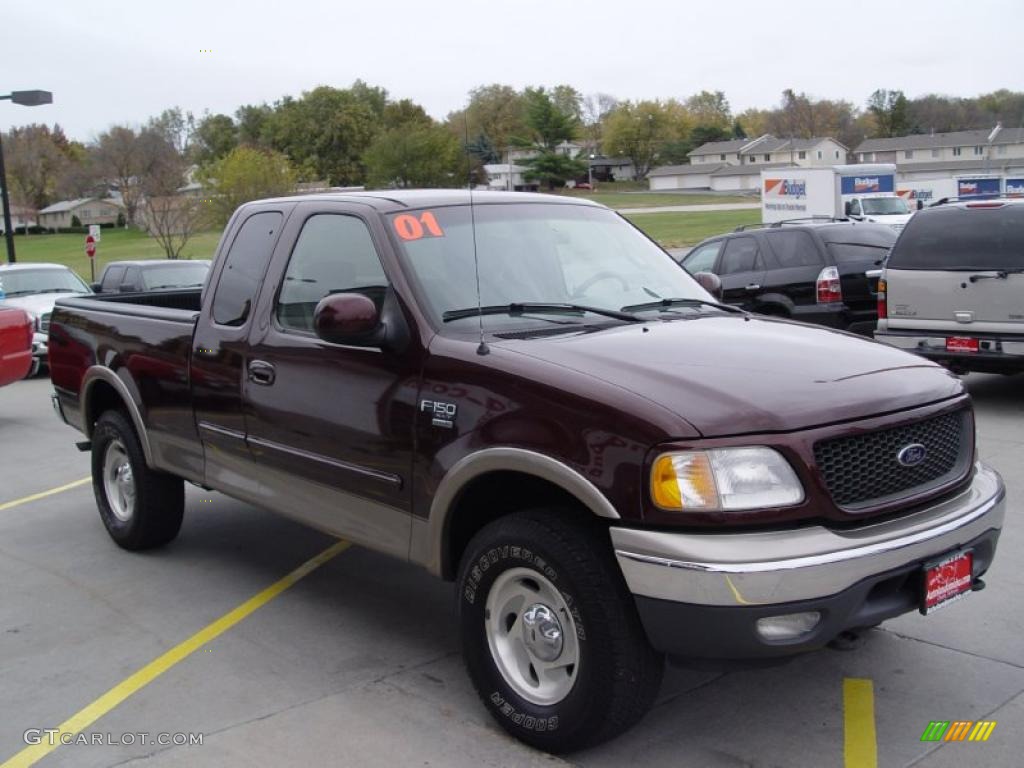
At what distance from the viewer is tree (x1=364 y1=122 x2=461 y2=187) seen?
6.81 meters

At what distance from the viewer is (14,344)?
37.9 feet

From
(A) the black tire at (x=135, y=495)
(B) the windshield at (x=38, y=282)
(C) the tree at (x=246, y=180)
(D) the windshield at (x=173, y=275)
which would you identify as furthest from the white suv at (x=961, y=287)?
(C) the tree at (x=246, y=180)

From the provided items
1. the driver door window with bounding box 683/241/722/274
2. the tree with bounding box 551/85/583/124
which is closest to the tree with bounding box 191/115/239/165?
the tree with bounding box 551/85/583/124

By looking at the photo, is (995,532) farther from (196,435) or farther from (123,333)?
(123,333)

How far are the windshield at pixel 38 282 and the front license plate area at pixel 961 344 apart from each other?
45.0 feet

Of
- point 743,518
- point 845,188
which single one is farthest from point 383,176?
point 845,188

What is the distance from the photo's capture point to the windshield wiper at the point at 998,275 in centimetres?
965

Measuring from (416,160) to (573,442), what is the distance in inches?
156

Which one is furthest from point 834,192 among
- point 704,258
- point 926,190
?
point 704,258

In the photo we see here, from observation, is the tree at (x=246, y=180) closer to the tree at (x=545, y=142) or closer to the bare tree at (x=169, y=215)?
the bare tree at (x=169, y=215)

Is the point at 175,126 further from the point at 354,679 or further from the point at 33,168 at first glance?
the point at 354,679

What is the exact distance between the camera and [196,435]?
5797mm

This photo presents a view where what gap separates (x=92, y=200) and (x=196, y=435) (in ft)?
385

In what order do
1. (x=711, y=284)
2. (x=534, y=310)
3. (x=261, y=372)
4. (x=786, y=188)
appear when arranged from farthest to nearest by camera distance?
(x=786, y=188) → (x=711, y=284) → (x=261, y=372) → (x=534, y=310)
